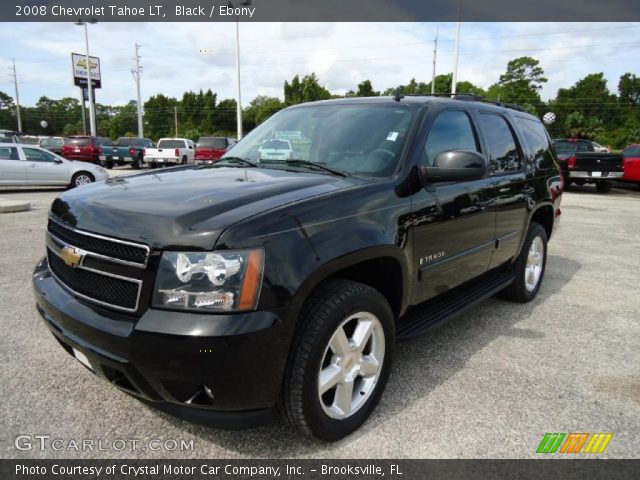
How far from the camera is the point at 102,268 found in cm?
221

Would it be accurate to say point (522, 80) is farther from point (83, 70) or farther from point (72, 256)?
point (72, 256)

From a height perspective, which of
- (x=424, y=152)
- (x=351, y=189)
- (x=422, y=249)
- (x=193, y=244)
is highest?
(x=424, y=152)

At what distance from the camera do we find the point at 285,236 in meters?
2.14

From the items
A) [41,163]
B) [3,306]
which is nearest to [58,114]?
[41,163]

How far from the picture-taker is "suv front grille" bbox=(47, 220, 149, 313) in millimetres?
2096

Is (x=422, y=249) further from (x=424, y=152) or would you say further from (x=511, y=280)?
(x=511, y=280)

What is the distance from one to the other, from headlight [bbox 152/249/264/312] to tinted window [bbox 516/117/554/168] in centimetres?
359

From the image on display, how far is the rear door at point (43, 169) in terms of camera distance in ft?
47.0

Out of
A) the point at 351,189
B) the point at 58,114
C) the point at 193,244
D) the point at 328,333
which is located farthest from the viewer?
the point at 58,114

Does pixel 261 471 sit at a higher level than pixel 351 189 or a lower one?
lower

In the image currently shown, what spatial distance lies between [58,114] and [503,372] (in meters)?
119

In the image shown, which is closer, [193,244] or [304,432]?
[193,244]

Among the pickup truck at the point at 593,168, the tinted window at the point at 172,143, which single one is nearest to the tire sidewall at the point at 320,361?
the pickup truck at the point at 593,168

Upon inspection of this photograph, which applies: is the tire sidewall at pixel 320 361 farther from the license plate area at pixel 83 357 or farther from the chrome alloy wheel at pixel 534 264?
the chrome alloy wheel at pixel 534 264
